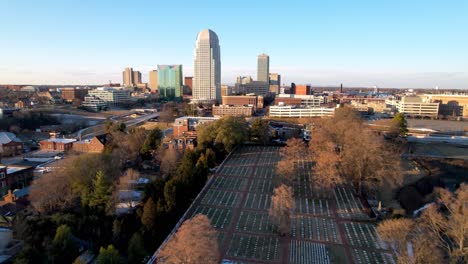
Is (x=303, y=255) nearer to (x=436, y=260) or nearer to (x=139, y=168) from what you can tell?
(x=436, y=260)

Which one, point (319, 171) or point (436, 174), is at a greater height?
point (319, 171)

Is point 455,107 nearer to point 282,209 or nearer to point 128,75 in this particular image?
point 282,209

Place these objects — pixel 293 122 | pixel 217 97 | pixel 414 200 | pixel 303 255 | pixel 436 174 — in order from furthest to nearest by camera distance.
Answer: pixel 217 97
pixel 293 122
pixel 436 174
pixel 414 200
pixel 303 255

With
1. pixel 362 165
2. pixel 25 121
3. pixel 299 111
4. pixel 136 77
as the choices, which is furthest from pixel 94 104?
pixel 136 77

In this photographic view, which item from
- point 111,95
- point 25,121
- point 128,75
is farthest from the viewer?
point 128,75

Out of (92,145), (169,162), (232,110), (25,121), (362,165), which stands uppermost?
(232,110)

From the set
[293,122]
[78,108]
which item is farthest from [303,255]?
[78,108]

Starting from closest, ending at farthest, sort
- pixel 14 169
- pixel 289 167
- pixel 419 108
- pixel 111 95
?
pixel 289 167 → pixel 14 169 → pixel 419 108 → pixel 111 95

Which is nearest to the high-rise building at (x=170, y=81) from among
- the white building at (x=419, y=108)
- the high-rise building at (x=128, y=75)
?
the high-rise building at (x=128, y=75)
